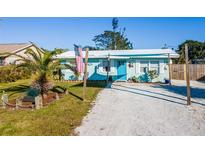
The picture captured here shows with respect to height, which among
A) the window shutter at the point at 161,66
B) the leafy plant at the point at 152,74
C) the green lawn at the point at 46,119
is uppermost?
the window shutter at the point at 161,66

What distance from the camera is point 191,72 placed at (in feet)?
70.7

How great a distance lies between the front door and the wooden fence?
592cm

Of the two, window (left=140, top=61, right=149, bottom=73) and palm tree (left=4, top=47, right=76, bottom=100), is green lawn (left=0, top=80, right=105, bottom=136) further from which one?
window (left=140, top=61, right=149, bottom=73)

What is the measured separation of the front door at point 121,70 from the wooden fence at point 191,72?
5.92 m

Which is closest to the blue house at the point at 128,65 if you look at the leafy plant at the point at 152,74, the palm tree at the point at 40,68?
the leafy plant at the point at 152,74

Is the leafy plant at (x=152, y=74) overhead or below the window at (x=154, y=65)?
below

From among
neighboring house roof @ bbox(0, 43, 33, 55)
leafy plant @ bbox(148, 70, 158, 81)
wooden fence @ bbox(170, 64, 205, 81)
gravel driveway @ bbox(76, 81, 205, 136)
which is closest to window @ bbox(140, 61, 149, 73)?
leafy plant @ bbox(148, 70, 158, 81)

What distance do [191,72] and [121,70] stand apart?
25.0 ft

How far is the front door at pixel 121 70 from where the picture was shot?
20078 millimetres

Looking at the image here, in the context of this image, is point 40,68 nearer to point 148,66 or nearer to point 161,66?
point 148,66

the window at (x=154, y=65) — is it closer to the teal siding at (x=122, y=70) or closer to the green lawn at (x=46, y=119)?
the teal siding at (x=122, y=70)

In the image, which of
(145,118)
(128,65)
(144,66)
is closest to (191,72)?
(144,66)
